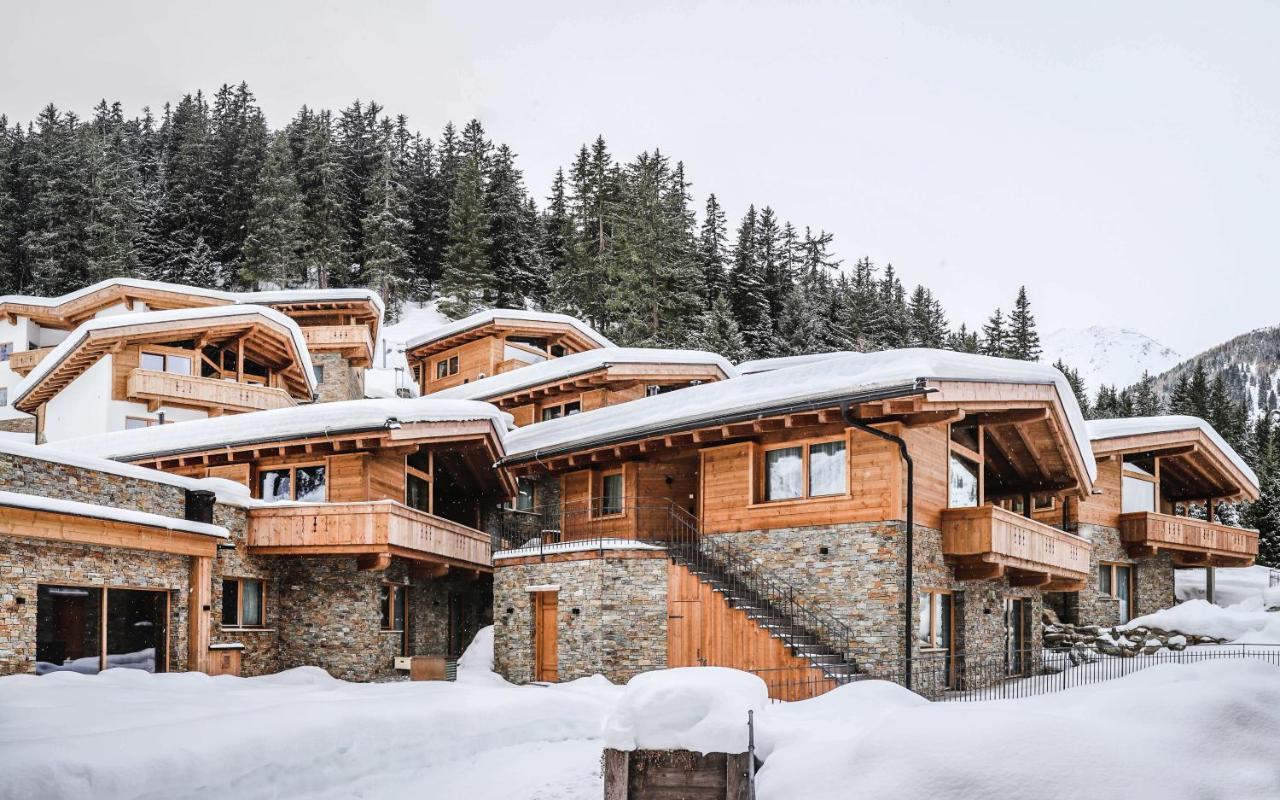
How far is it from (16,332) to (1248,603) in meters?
50.2

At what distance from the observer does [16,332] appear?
4691 centimetres

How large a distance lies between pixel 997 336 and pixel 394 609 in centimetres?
5117

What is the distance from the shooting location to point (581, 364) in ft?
108

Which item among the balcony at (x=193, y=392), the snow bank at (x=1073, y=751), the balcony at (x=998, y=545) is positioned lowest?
the snow bank at (x=1073, y=751)

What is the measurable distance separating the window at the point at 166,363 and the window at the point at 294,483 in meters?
13.7

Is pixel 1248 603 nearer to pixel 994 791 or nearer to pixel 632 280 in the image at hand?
pixel 994 791

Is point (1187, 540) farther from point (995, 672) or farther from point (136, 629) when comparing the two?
point (136, 629)

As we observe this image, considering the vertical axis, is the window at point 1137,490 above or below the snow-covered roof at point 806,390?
below

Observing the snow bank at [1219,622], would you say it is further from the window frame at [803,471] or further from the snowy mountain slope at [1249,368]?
the snowy mountain slope at [1249,368]

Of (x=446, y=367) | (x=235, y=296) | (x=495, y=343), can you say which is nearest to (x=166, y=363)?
(x=495, y=343)

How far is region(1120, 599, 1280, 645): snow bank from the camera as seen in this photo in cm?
2608

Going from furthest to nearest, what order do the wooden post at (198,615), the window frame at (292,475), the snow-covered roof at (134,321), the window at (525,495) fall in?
the snow-covered roof at (134,321) < the window at (525,495) < the window frame at (292,475) < the wooden post at (198,615)

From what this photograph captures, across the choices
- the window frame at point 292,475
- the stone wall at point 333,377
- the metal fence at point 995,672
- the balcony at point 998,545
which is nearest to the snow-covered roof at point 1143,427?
the metal fence at point 995,672

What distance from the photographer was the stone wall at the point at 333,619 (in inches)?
853
